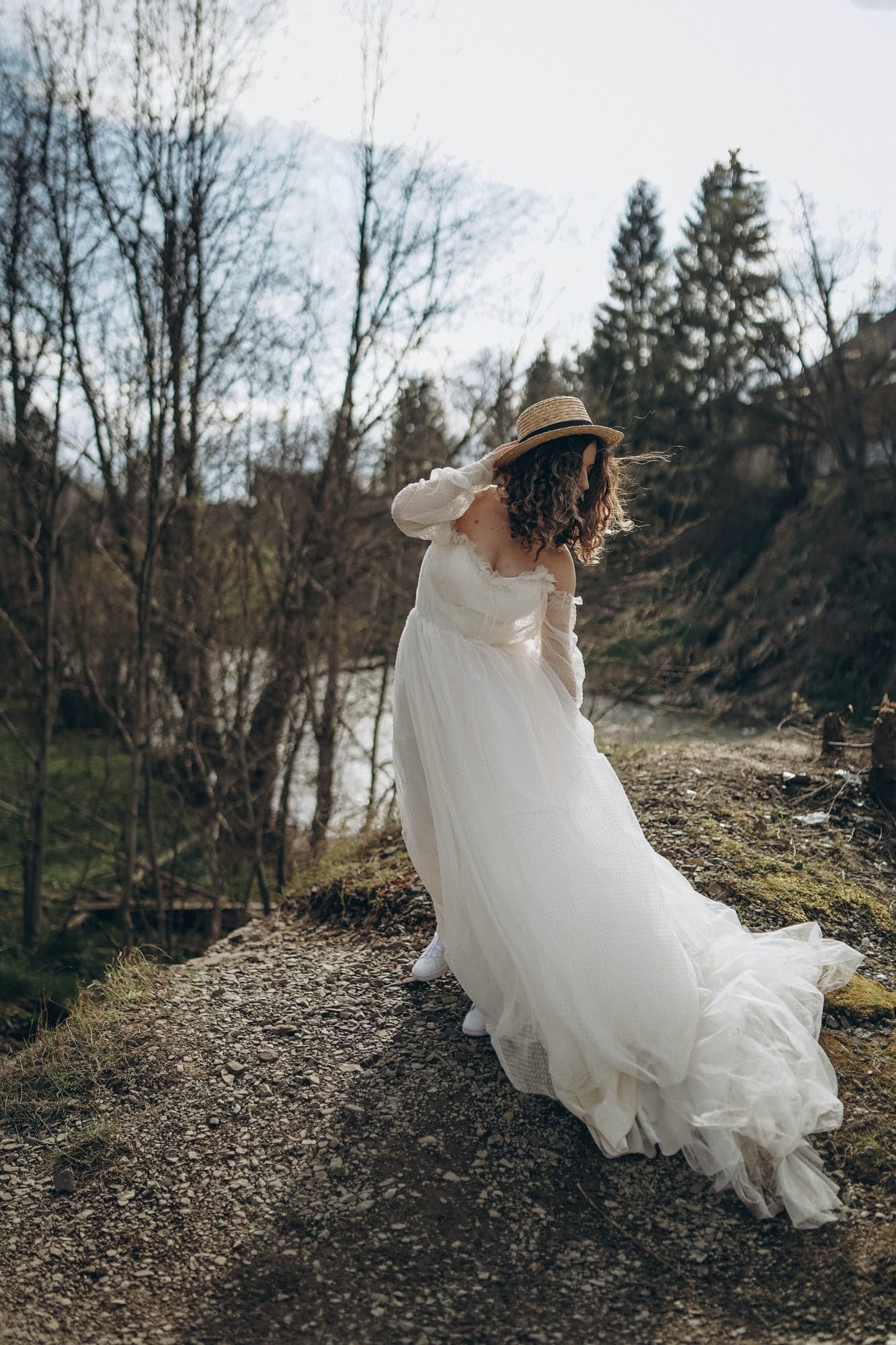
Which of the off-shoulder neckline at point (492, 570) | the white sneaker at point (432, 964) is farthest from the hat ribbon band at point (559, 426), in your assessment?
the white sneaker at point (432, 964)

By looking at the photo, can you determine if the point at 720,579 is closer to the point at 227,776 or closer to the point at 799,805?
the point at 227,776

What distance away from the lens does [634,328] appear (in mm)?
25750

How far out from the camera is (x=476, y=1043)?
362 centimetres

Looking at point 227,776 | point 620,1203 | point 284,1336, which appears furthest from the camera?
point 227,776

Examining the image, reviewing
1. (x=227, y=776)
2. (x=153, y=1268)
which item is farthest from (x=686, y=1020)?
(x=227, y=776)

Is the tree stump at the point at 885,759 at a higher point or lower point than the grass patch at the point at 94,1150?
higher

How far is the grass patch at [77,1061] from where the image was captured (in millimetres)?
3508

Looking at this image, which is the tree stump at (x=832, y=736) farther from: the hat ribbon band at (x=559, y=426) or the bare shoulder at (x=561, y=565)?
the hat ribbon band at (x=559, y=426)

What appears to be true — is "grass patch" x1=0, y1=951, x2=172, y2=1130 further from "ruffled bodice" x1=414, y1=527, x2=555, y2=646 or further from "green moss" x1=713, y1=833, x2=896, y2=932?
"green moss" x1=713, y1=833, x2=896, y2=932

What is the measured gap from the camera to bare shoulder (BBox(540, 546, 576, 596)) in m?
3.53

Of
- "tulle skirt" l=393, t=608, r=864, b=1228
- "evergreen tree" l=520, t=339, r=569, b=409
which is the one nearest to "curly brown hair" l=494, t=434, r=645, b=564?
"tulle skirt" l=393, t=608, r=864, b=1228

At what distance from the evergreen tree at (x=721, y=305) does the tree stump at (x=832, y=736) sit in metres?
20.8

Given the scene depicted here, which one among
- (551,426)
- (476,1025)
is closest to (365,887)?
(476,1025)

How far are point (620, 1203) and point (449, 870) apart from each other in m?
1.16
